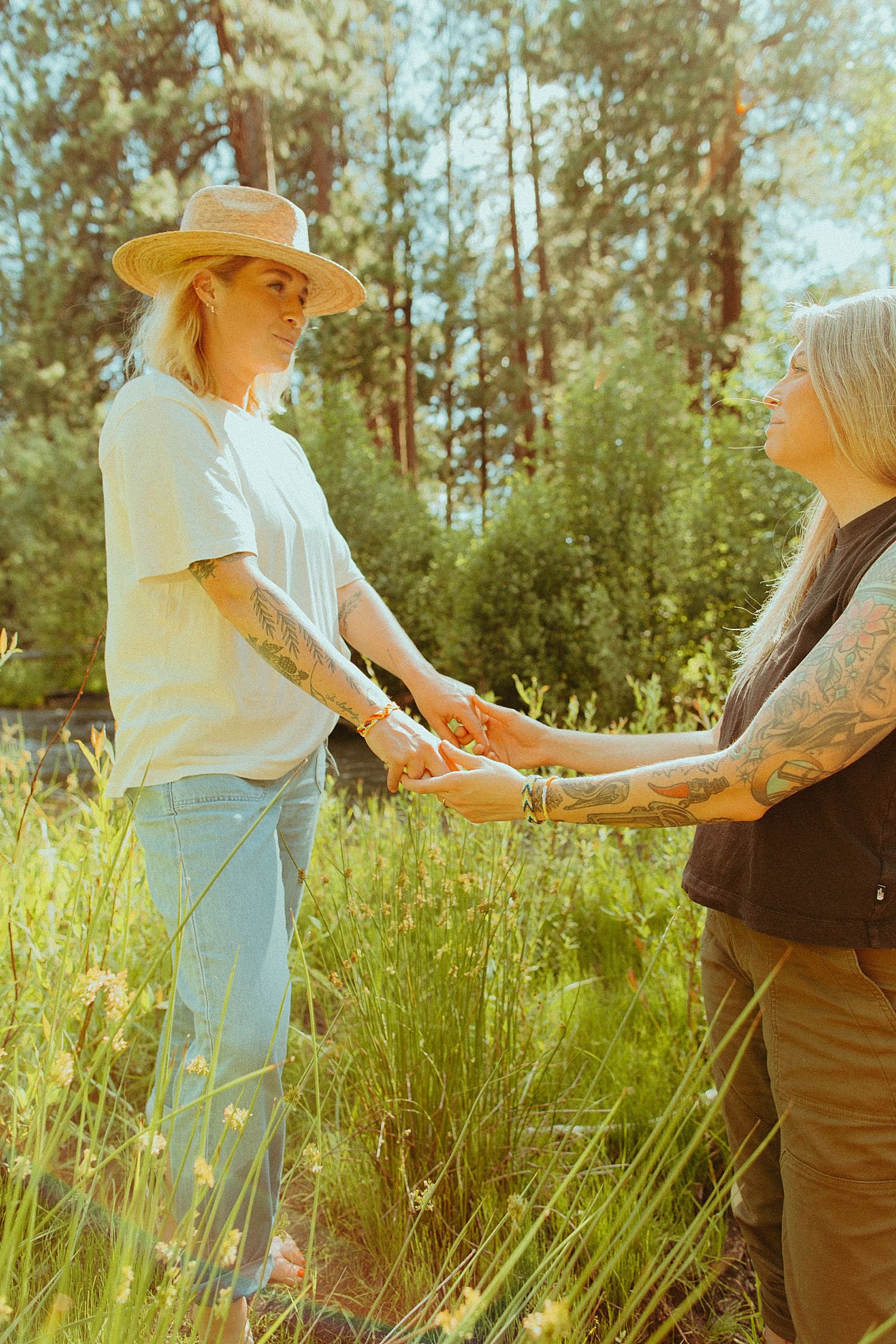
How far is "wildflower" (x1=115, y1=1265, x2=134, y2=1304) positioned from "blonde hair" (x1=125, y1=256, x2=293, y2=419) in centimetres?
157

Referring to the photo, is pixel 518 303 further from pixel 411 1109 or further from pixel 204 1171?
pixel 204 1171

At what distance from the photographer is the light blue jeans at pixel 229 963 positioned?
1.65m

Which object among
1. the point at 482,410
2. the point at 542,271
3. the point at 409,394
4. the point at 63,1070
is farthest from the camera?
the point at 482,410

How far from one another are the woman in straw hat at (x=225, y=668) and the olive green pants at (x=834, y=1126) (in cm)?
81

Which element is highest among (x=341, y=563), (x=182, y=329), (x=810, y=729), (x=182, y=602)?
(x=182, y=329)

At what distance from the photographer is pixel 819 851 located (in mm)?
1488

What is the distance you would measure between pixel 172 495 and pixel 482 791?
2.61 feet

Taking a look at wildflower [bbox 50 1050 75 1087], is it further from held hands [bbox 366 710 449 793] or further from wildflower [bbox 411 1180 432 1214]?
held hands [bbox 366 710 449 793]

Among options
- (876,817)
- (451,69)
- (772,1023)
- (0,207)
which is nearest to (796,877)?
(876,817)

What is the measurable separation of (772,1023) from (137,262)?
6.50 ft

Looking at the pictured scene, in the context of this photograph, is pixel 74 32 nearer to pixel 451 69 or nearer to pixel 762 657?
pixel 451 69

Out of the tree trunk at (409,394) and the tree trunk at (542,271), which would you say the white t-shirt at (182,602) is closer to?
the tree trunk at (542,271)

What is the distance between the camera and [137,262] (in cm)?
210

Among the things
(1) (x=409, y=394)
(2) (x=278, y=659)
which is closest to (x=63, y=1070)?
(2) (x=278, y=659)
